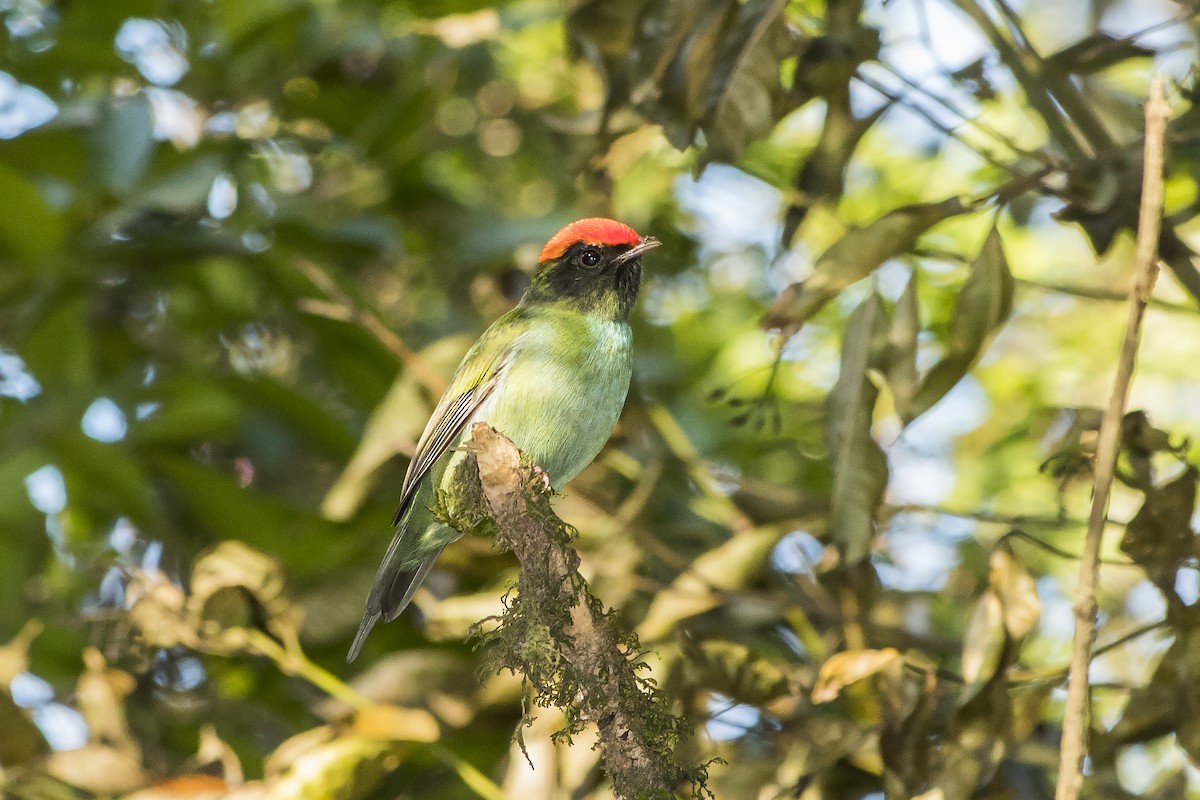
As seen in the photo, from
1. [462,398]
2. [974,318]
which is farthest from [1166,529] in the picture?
[462,398]

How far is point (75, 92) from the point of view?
632cm

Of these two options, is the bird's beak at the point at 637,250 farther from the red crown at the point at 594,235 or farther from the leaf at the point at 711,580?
the leaf at the point at 711,580

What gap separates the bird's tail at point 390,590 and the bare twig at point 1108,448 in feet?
7.27

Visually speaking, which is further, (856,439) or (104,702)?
(104,702)

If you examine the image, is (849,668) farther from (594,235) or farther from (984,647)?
(594,235)

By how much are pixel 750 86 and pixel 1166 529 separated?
5.54 ft

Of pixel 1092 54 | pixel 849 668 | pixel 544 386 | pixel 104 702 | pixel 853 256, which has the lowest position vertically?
pixel 104 702

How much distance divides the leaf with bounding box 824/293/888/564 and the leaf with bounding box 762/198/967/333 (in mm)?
191

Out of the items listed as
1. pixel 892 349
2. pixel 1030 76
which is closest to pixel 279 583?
pixel 892 349

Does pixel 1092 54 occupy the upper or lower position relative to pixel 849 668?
upper

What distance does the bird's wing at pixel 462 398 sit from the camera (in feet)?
13.5

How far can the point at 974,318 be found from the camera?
363cm

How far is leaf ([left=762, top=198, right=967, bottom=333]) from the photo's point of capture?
3.60m

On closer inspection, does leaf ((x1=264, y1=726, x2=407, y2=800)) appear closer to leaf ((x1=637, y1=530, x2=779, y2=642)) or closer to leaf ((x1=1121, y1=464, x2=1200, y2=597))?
leaf ((x1=637, y1=530, x2=779, y2=642))
